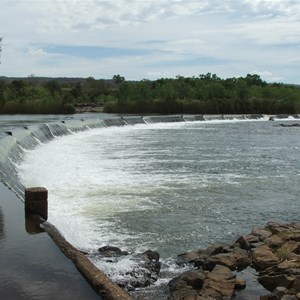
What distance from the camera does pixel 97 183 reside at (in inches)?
689

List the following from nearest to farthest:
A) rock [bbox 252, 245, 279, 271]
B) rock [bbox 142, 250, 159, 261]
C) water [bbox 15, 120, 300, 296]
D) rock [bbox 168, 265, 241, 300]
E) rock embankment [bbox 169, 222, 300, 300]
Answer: rock [bbox 168, 265, 241, 300]
rock embankment [bbox 169, 222, 300, 300]
rock [bbox 252, 245, 279, 271]
rock [bbox 142, 250, 159, 261]
water [bbox 15, 120, 300, 296]

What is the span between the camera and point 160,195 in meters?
15.4

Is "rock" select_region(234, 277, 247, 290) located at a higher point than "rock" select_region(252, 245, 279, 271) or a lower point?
lower

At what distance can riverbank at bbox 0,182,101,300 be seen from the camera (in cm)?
622

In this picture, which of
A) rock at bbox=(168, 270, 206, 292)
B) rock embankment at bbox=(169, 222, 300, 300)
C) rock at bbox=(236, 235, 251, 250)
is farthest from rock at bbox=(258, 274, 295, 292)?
rock at bbox=(236, 235, 251, 250)

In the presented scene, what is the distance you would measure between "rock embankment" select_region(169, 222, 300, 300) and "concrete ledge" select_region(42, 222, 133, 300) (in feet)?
4.92

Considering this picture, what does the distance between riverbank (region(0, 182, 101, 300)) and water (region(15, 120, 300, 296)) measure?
1.30 m

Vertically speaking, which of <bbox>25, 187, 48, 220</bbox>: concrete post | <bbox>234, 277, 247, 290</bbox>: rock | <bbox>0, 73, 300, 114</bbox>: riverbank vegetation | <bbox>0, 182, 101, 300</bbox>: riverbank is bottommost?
<bbox>234, 277, 247, 290</bbox>: rock

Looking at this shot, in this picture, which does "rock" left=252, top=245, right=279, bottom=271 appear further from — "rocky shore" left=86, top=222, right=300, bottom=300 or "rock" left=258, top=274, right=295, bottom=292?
"rock" left=258, top=274, right=295, bottom=292

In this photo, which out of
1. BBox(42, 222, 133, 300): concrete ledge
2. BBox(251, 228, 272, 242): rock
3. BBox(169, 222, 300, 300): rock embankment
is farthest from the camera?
BBox(251, 228, 272, 242): rock

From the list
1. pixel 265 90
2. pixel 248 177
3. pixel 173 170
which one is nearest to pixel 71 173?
pixel 173 170

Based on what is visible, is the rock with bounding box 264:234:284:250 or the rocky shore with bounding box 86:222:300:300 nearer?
the rocky shore with bounding box 86:222:300:300

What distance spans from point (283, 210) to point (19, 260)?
9.15 meters

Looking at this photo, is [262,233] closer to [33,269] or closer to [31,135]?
[33,269]
